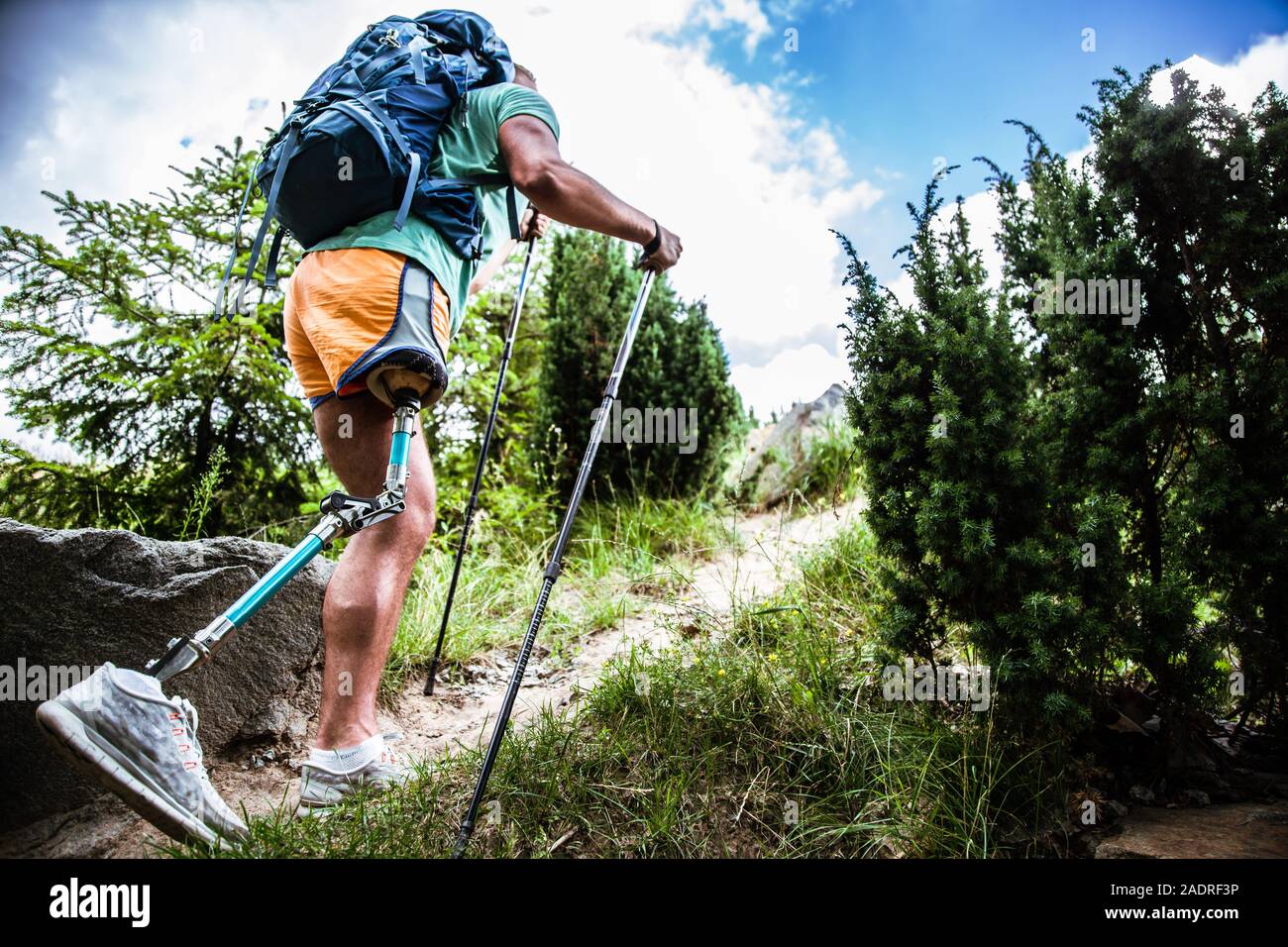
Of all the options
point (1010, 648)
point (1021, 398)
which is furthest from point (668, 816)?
point (1021, 398)

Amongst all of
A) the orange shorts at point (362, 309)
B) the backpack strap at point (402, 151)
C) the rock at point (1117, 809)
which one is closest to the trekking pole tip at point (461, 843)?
the orange shorts at point (362, 309)

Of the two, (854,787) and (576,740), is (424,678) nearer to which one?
(576,740)

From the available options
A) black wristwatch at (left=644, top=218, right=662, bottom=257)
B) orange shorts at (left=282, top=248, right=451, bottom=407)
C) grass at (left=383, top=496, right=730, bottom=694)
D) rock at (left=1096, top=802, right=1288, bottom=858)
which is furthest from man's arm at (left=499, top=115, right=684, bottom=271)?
rock at (left=1096, top=802, right=1288, bottom=858)

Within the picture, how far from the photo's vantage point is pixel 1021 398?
2518 mm

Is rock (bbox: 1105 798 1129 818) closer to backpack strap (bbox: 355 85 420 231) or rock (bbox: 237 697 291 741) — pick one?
backpack strap (bbox: 355 85 420 231)

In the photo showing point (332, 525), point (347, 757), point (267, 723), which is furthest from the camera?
point (267, 723)

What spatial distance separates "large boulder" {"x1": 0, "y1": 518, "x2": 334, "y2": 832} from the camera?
2436 millimetres

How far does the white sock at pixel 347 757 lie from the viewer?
7.72 ft

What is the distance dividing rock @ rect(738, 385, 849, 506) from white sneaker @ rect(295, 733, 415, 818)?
437 centimetres

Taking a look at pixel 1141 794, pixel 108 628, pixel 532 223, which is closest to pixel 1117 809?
pixel 1141 794

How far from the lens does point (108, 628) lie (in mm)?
2564

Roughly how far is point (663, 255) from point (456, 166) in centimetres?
75

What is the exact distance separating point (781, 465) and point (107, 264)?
5.23 meters

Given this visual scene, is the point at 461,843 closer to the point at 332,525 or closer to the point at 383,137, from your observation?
the point at 332,525
